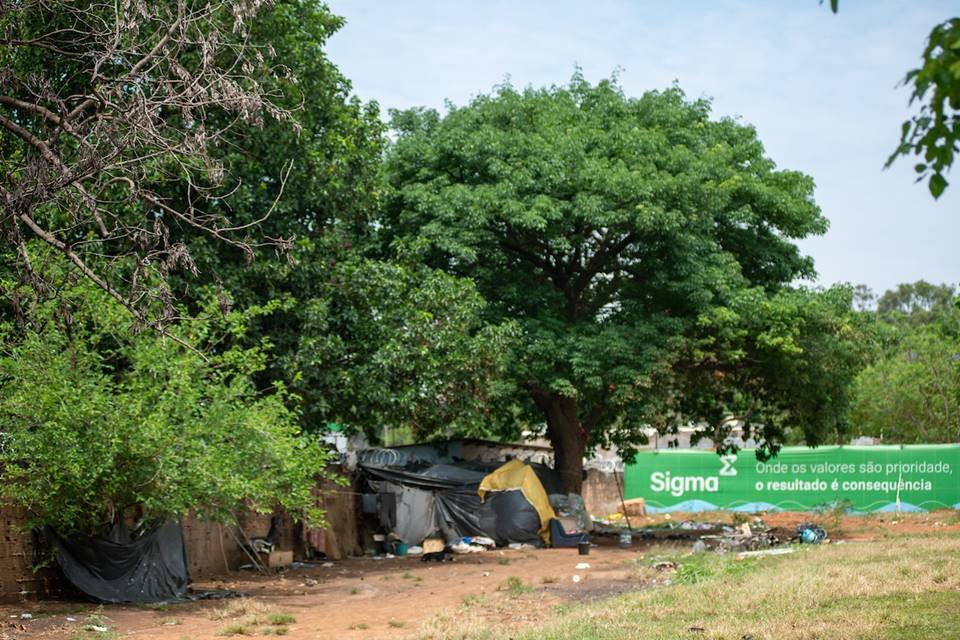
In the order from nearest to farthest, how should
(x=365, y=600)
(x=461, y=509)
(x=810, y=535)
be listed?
1. (x=365, y=600)
2. (x=810, y=535)
3. (x=461, y=509)

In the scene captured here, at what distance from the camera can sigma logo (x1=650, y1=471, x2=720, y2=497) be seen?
33.1 metres

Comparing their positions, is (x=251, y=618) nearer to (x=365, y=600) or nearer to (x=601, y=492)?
(x=365, y=600)

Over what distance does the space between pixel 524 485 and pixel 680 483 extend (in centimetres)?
1094


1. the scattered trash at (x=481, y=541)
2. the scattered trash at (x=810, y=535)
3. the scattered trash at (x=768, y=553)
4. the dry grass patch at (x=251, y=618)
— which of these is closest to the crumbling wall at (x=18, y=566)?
the dry grass patch at (x=251, y=618)

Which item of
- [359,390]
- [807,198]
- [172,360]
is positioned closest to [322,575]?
[359,390]

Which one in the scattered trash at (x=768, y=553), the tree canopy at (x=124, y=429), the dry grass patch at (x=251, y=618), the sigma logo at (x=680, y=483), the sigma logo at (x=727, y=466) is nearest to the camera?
the dry grass patch at (x=251, y=618)

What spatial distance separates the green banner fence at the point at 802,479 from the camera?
31000 millimetres

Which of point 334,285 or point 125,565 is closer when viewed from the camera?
point 125,565

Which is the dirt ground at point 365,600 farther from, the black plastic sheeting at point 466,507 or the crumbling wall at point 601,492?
the crumbling wall at point 601,492

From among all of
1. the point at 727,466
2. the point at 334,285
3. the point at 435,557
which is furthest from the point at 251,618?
the point at 727,466

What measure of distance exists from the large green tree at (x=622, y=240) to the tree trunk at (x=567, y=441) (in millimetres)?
160

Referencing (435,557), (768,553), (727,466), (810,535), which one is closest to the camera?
(768,553)

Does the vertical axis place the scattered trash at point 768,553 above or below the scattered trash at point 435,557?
above

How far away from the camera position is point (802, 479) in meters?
32.2
